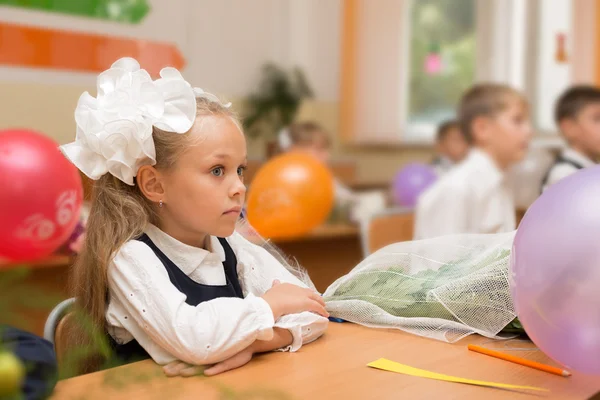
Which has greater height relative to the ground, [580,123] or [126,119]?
[126,119]

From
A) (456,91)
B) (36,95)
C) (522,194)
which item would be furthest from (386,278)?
(456,91)

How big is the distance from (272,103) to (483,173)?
6.95 feet

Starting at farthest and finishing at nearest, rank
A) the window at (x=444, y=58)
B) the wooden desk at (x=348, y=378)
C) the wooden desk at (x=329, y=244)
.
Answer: the window at (x=444, y=58)
the wooden desk at (x=329, y=244)
the wooden desk at (x=348, y=378)

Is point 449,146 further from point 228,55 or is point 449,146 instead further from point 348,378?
point 348,378

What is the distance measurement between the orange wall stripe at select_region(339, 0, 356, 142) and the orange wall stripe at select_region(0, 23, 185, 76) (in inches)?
61.9

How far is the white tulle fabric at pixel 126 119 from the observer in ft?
3.57

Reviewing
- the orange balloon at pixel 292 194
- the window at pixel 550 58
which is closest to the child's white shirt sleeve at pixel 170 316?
the orange balloon at pixel 292 194

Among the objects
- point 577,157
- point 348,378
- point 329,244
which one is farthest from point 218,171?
point 329,244

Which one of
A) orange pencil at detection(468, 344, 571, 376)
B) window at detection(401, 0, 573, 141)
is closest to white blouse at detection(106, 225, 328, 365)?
orange pencil at detection(468, 344, 571, 376)

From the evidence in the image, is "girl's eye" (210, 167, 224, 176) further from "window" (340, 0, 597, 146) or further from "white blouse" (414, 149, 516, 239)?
"window" (340, 0, 597, 146)

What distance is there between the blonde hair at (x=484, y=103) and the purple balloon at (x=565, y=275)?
2.14 metres

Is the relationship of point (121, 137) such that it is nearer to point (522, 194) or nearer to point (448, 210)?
point (448, 210)

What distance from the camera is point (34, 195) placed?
211 centimetres

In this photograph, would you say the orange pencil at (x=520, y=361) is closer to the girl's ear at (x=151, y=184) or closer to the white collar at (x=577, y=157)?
the girl's ear at (x=151, y=184)
